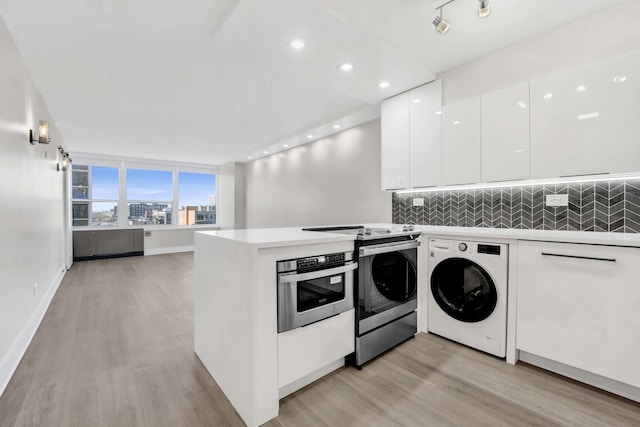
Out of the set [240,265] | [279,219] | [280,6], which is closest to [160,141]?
[279,219]

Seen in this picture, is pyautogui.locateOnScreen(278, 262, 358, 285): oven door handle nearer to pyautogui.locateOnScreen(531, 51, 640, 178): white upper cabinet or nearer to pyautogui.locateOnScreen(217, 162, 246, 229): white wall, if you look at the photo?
pyautogui.locateOnScreen(531, 51, 640, 178): white upper cabinet

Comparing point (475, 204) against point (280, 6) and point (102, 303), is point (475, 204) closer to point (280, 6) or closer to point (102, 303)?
point (280, 6)

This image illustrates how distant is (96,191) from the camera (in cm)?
693

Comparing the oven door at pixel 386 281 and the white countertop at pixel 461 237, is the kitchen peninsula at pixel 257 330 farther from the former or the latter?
the oven door at pixel 386 281

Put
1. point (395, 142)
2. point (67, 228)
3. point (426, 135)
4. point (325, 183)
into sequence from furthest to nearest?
point (67, 228) < point (325, 183) < point (395, 142) < point (426, 135)

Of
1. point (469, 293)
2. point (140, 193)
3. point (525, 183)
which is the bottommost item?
point (469, 293)

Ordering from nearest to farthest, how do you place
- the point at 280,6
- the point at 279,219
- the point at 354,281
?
the point at 280,6 < the point at 354,281 < the point at 279,219

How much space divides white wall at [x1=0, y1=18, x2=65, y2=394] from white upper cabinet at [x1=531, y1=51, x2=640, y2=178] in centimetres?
401

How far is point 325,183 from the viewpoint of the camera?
4.88m

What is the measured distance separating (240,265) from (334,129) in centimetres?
353

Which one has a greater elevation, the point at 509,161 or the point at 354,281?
the point at 509,161

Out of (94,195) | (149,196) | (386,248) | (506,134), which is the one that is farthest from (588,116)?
(94,195)

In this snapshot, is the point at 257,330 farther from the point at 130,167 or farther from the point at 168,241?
the point at 130,167

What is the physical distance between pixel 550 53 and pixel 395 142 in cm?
148
